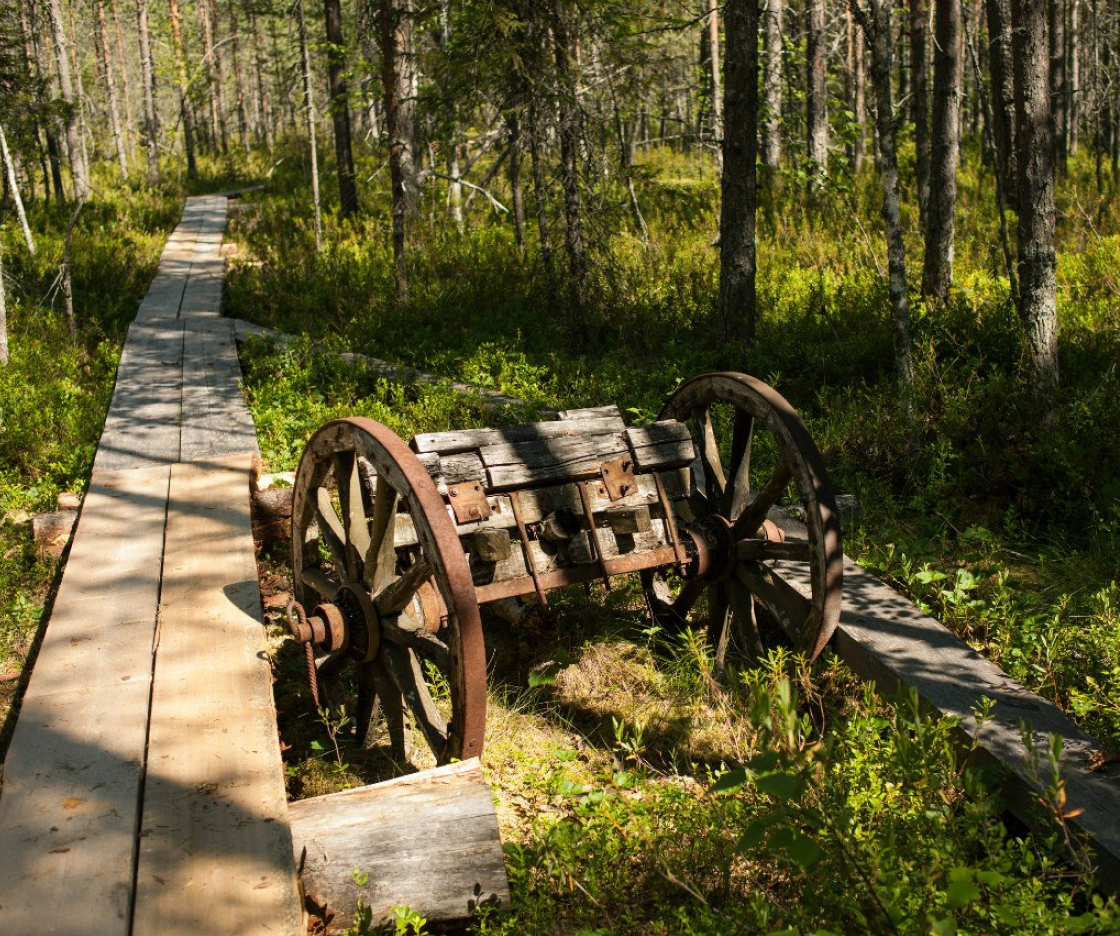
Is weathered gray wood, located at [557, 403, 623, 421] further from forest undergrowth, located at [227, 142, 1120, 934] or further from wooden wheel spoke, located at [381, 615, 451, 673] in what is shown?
wooden wheel spoke, located at [381, 615, 451, 673]

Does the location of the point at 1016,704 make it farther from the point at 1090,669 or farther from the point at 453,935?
the point at 453,935

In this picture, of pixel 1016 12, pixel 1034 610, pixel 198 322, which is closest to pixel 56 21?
pixel 198 322

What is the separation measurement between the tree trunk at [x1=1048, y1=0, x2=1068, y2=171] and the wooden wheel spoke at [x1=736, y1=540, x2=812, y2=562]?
1741 centimetres

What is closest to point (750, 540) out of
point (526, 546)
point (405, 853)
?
point (526, 546)

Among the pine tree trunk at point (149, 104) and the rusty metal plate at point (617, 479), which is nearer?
the rusty metal plate at point (617, 479)

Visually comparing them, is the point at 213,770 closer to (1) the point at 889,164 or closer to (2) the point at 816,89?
(1) the point at 889,164

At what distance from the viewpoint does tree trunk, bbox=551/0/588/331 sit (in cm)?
970

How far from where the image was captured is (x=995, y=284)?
10094 millimetres

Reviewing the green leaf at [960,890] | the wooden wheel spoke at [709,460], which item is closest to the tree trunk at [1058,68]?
the wooden wheel spoke at [709,460]

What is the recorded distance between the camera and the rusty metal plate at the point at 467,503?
3.96m

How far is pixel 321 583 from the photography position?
4.55m

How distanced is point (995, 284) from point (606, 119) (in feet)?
15.0

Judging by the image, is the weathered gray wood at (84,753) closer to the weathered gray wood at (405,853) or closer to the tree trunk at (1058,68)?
the weathered gray wood at (405,853)

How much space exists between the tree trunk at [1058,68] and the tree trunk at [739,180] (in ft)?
41.5
